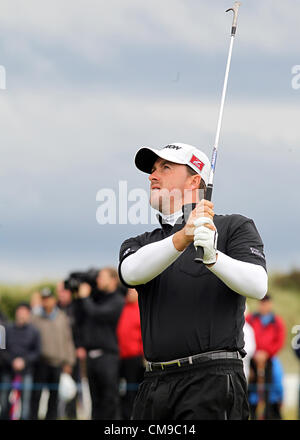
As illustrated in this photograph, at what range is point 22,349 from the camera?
17344 mm

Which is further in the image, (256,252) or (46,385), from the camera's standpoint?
(46,385)

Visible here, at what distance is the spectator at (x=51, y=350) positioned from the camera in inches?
692

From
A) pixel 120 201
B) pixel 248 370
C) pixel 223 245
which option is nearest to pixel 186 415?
pixel 223 245

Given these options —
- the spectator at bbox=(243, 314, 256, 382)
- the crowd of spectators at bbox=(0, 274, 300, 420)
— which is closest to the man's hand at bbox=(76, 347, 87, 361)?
the crowd of spectators at bbox=(0, 274, 300, 420)

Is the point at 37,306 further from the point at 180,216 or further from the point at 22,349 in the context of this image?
the point at 180,216

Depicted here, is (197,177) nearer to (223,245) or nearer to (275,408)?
(223,245)

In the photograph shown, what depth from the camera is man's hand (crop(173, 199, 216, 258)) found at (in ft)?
19.5

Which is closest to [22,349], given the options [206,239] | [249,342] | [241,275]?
[249,342]

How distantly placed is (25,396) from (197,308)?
1201 centimetres

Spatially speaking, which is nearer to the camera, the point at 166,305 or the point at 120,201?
the point at 166,305

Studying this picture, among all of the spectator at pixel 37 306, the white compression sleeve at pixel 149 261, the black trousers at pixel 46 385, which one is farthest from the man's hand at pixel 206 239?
the spectator at pixel 37 306

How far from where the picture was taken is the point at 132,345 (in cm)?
1564

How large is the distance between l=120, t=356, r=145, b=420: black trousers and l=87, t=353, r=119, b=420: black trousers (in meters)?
0.20

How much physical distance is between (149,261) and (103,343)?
9411 mm
